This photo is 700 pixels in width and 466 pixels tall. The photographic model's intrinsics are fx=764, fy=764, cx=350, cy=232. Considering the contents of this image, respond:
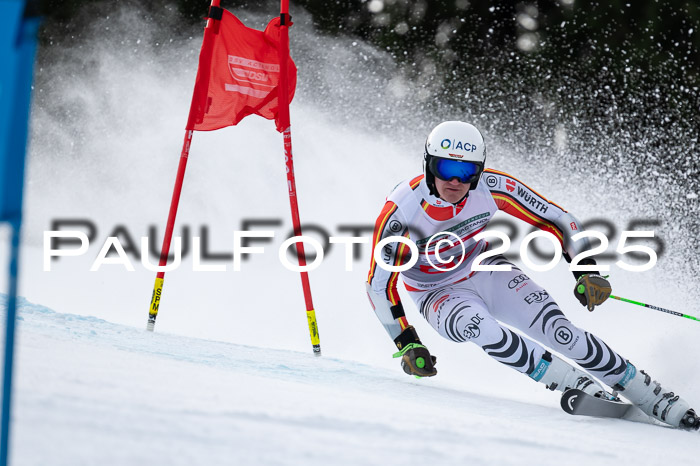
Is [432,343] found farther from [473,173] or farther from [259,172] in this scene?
[259,172]

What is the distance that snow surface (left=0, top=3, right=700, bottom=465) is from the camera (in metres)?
2.48

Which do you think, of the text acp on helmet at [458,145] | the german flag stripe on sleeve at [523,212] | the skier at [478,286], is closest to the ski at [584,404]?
the skier at [478,286]

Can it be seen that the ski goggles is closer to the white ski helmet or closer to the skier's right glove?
the white ski helmet

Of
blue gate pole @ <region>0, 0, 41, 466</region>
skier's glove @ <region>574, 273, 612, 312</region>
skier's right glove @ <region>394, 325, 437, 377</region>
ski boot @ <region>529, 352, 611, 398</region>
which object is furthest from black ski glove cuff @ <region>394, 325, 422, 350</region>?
blue gate pole @ <region>0, 0, 41, 466</region>

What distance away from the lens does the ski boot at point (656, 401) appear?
3.74 meters

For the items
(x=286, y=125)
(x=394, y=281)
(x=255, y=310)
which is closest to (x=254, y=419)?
(x=394, y=281)

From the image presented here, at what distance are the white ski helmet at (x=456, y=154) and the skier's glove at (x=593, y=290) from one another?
798 mm

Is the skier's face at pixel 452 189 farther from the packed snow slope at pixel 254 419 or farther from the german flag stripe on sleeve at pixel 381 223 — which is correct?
the packed snow slope at pixel 254 419

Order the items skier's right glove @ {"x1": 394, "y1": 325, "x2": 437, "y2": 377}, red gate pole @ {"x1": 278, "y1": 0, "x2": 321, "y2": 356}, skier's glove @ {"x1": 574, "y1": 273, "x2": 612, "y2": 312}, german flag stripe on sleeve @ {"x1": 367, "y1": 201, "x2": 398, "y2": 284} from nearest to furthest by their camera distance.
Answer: skier's right glove @ {"x1": 394, "y1": 325, "x2": 437, "y2": 377} → skier's glove @ {"x1": 574, "y1": 273, "x2": 612, "y2": 312} → german flag stripe on sleeve @ {"x1": 367, "y1": 201, "x2": 398, "y2": 284} → red gate pole @ {"x1": 278, "y1": 0, "x2": 321, "y2": 356}

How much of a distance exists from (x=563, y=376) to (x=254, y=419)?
5.99 feet

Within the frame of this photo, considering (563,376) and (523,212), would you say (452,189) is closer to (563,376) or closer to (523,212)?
(523,212)

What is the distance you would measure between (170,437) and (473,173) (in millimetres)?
2374

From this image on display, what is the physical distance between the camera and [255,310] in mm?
7652

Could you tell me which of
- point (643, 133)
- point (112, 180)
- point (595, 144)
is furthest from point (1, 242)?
point (643, 133)
